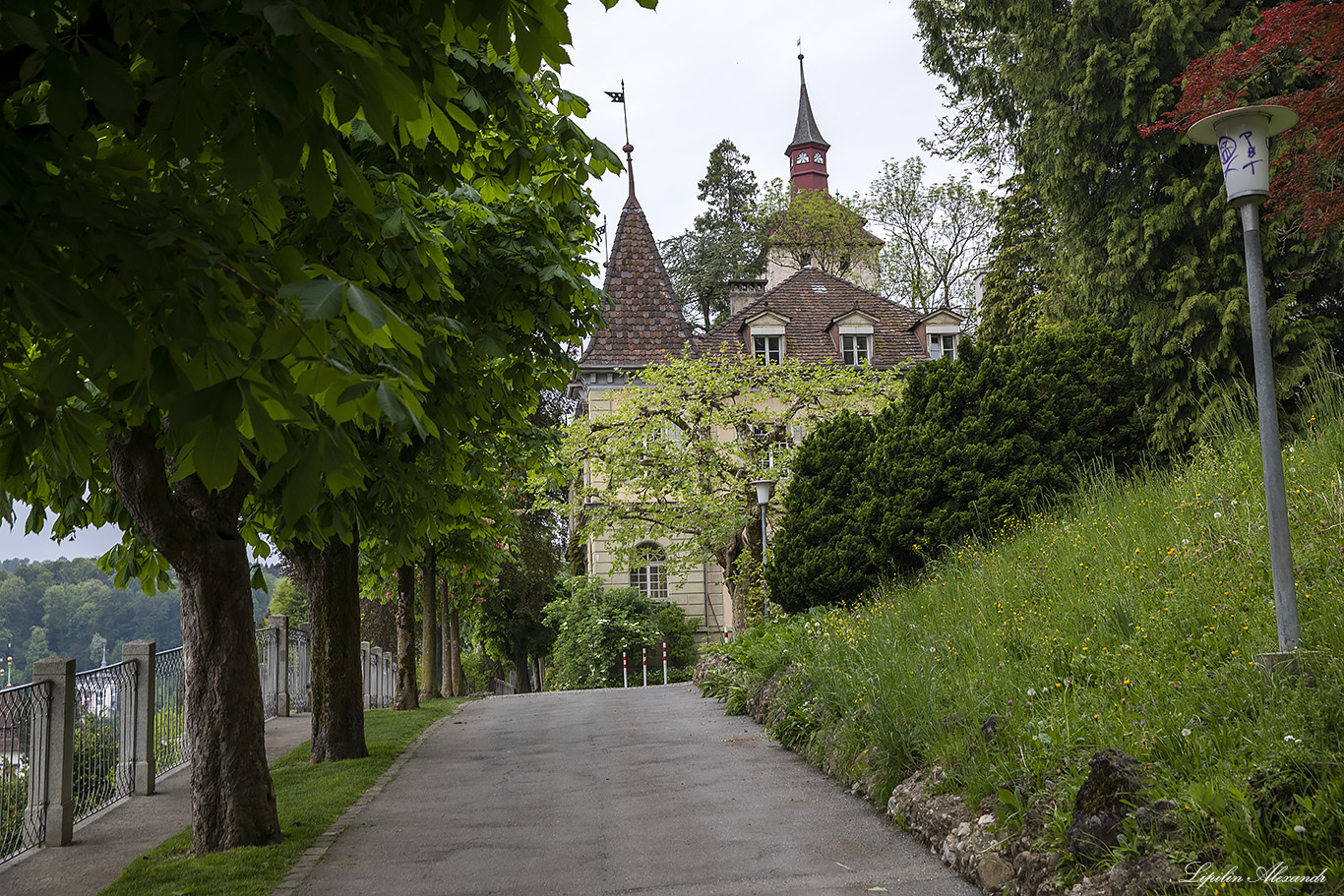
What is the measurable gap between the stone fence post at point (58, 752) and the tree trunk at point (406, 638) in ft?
34.9

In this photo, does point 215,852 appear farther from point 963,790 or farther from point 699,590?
point 699,590

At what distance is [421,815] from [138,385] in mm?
7522

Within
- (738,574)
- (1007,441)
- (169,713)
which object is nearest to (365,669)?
(738,574)

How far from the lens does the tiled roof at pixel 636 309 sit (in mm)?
37031

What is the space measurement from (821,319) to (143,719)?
30.7m

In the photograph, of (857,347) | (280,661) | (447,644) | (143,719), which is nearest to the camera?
(143,719)

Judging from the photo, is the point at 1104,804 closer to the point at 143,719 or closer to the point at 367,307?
the point at 367,307

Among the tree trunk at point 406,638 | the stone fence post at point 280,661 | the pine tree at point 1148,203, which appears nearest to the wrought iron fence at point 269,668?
the stone fence post at point 280,661

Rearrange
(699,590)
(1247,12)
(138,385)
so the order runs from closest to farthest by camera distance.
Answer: (138,385), (1247,12), (699,590)

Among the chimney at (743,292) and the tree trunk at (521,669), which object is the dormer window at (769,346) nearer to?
the chimney at (743,292)

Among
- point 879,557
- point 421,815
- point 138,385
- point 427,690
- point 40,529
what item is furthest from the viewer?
point 427,690

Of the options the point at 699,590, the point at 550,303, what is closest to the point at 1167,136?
the point at 550,303

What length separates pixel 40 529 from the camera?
862 centimetres

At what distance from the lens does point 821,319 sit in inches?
1532
